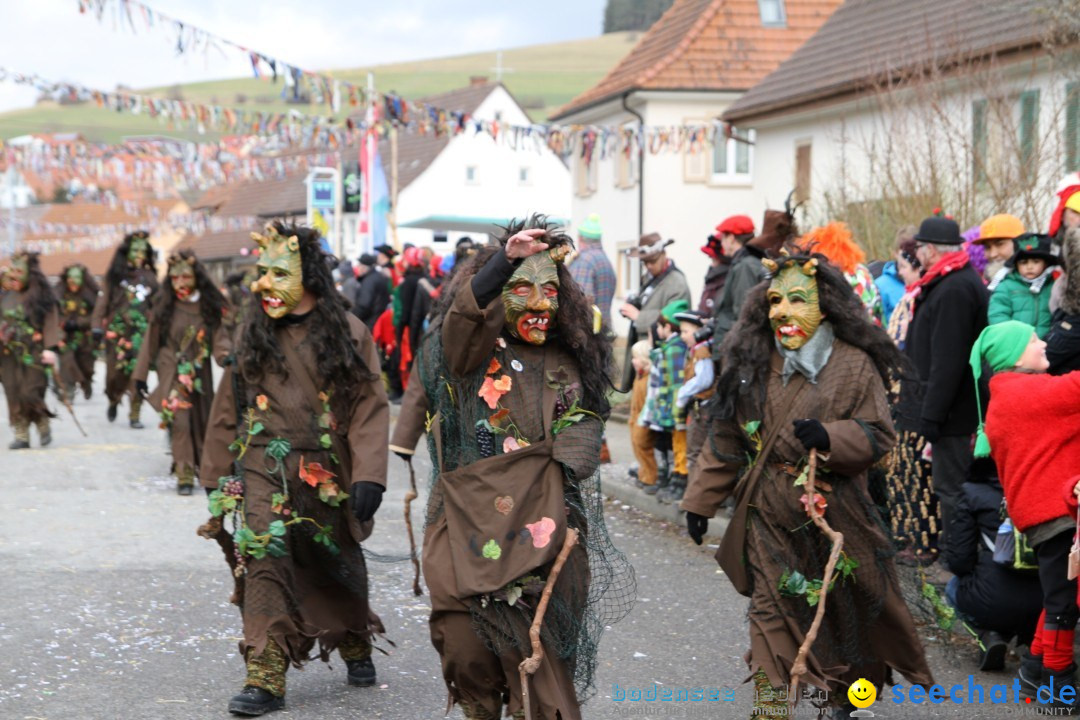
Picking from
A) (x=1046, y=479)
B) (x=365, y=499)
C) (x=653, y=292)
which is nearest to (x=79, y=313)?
(x=653, y=292)

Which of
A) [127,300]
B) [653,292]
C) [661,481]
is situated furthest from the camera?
[127,300]

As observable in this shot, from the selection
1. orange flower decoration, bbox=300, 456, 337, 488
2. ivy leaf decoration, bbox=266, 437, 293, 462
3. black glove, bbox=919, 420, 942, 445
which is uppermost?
ivy leaf decoration, bbox=266, 437, 293, 462

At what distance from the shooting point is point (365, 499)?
20.0 ft

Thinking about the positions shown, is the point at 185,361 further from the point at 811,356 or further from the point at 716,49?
the point at 716,49

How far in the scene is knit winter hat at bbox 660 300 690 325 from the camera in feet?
34.4

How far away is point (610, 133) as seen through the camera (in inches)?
955

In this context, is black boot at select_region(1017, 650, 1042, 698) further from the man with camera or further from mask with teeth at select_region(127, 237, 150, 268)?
mask with teeth at select_region(127, 237, 150, 268)

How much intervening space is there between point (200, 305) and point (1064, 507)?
8217mm

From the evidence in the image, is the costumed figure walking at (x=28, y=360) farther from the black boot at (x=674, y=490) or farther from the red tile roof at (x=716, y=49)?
the red tile roof at (x=716, y=49)

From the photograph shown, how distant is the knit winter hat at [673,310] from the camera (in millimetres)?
10488

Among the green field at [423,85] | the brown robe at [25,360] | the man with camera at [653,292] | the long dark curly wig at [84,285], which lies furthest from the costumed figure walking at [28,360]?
the green field at [423,85]

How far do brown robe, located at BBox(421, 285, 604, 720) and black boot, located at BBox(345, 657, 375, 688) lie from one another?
1.46 metres

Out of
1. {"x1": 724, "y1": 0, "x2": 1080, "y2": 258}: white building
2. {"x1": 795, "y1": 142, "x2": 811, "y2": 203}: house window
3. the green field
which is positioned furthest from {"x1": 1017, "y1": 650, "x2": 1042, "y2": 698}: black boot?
the green field

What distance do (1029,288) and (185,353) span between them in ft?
23.8
